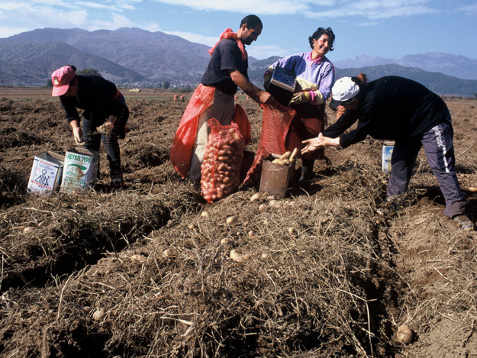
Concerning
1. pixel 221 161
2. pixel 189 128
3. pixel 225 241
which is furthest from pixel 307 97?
pixel 225 241

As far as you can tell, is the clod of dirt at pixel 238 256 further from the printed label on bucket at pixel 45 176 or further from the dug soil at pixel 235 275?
the printed label on bucket at pixel 45 176

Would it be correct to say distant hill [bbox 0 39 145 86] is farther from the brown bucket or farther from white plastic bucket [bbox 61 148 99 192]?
the brown bucket

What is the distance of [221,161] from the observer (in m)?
3.17

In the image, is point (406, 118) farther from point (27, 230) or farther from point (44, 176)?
point (44, 176)

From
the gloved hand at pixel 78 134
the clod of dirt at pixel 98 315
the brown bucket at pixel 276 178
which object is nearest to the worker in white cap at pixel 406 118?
the brown bucket at pixel 276 178

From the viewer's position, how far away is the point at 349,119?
2666 mm

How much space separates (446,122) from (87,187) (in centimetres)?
334

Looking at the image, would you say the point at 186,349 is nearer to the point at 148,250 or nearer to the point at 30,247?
the point at 148,250

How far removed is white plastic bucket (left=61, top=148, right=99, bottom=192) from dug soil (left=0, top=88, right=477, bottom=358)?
130mm

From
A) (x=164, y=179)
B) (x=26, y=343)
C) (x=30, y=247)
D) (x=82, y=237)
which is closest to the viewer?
(x=26, y=343)

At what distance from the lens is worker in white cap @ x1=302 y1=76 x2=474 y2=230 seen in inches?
97.8

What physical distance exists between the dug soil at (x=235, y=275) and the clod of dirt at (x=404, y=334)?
0.08 feet

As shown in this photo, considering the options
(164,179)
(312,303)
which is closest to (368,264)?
(312,303)

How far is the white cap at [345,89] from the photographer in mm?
2412
